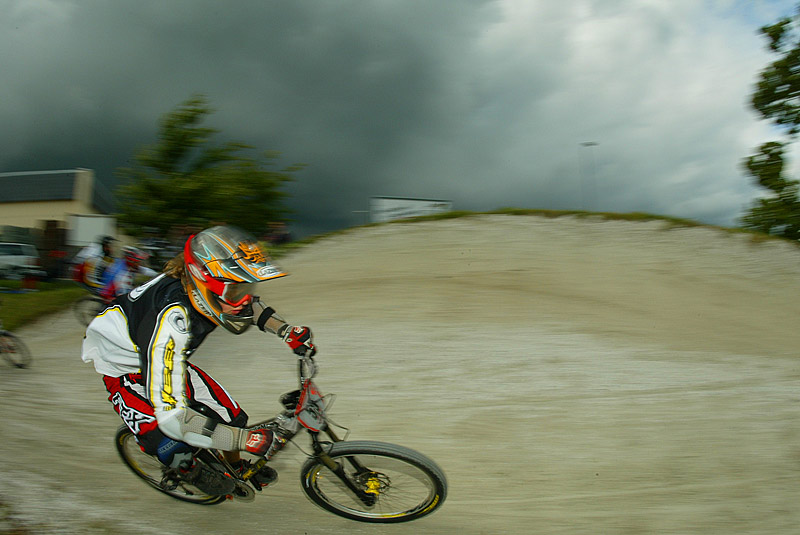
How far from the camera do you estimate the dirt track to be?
4047 millimetres

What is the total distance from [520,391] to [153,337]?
4.83m

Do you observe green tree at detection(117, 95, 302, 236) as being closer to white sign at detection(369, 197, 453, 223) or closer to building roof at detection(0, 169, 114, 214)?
white sign at detection(369, 197, 453, 223)

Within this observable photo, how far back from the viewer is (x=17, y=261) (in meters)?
22.5

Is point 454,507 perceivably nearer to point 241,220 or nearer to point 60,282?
point 241,220

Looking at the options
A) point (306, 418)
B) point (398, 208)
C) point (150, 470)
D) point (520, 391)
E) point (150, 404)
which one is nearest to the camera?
point (306, 418)

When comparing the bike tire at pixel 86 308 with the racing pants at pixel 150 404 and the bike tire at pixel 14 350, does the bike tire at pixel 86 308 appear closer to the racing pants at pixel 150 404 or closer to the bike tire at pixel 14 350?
the bike tire at pixel 14 350

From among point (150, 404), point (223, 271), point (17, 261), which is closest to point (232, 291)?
point (223, 271)

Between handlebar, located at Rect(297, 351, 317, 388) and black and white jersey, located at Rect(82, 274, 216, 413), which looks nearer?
black and white jersey, located at Rect(82, 274, 216, 413)

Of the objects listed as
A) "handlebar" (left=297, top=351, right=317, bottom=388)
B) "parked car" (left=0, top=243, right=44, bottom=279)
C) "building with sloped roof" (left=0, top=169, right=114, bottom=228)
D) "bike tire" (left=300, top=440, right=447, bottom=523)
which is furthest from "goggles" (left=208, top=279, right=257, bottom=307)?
"building with sloped roof" (left=0, top=169, right=114, bottom=228)

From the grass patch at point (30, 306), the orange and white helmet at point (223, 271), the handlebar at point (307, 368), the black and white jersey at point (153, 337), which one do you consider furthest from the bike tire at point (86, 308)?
the handlebar at point (307, 368)

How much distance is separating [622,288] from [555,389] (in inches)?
203

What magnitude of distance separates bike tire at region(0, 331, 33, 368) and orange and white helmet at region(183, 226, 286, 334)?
722 centimetres

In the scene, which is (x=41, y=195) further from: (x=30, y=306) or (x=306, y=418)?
(x=306, y=418)

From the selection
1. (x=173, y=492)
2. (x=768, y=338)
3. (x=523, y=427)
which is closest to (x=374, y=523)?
(x=173, y=492)
